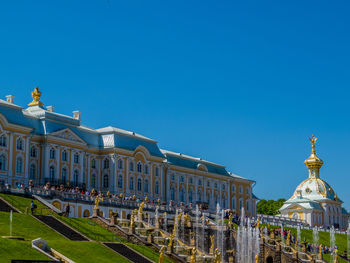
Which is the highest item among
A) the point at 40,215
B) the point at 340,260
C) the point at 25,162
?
the point at 25,162

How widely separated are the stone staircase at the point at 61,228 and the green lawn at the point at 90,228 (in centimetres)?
77

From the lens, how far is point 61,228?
44156 millimetres

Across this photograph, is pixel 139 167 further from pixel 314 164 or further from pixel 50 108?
pixel 314 164

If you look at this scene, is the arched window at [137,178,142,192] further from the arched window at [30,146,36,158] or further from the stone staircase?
the stone staircase

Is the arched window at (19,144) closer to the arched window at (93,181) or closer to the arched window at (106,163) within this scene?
the arched window at (93,181)

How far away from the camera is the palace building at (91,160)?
6606 centimetres

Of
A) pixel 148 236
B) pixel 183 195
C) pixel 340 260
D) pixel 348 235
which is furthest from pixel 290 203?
pixel 148 236

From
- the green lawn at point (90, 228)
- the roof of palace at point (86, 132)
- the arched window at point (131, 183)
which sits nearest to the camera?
the green lawn at point (90, 228)

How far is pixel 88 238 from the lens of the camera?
43688 millimetres

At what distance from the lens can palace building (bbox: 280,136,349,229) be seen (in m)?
111

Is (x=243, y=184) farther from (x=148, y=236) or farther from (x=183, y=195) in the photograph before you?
(x=148, y=236)

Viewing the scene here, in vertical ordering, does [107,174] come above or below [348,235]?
above

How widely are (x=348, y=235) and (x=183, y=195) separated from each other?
2382 cm

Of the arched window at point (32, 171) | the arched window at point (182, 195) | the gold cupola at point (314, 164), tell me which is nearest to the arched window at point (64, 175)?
the arched window at point (32, 171)
